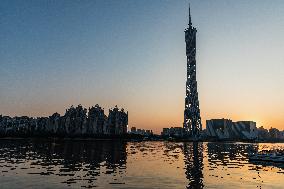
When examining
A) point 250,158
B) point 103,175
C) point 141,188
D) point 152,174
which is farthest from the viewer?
point 250,158

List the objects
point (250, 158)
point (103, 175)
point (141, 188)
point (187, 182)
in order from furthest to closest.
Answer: point (250, 158) < point (103, 175) < point (187, 182) < point (141, 188)

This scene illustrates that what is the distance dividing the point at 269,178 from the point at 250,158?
3921cm

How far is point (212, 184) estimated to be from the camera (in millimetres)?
48688

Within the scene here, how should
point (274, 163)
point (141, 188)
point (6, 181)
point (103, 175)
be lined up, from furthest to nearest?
1. point (274, 163)
2. point (103, 175)
3. point (6, 181)
4. point (141, 188)

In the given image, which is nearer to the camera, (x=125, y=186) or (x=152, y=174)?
Answer: (x=125, y=186)

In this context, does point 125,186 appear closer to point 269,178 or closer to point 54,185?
point 54,185

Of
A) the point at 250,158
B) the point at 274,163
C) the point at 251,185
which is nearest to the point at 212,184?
the point at 251,185

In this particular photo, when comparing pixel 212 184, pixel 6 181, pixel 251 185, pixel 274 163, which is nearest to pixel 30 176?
pixel 6 181

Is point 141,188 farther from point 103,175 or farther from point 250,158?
point 250,158

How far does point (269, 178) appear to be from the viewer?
57031 millimetres

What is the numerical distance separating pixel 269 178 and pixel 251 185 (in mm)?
10057

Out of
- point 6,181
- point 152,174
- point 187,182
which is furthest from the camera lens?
point 152,174

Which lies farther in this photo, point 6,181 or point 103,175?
point 103,175

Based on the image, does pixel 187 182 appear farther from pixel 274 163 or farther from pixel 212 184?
pixel 274 163
